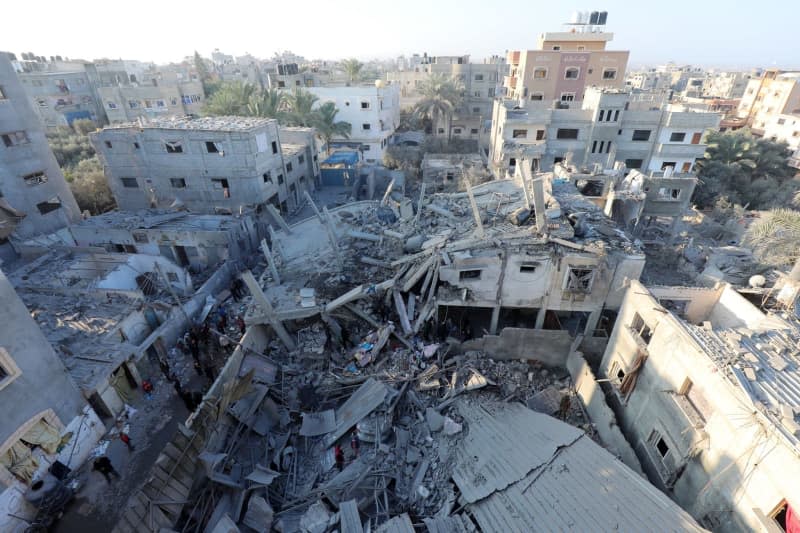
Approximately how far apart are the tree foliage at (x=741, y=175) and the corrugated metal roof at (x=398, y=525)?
40533 millimetres

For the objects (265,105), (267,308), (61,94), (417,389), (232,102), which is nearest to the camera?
(417,389)

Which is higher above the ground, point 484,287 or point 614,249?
point 614,249

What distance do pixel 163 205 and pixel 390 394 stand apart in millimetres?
22646

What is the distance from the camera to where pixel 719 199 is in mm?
34281

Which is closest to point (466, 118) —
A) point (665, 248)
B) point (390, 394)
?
point (665, 248)

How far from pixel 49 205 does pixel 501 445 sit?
95.8ft

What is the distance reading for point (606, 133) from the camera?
31.3 metres

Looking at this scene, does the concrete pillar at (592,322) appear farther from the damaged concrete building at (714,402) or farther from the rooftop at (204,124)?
the rooftop at (204,124)

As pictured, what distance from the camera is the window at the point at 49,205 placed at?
23688mm

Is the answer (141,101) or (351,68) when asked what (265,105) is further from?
(141,101)

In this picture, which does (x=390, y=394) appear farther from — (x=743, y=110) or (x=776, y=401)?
(x=743, y=110)

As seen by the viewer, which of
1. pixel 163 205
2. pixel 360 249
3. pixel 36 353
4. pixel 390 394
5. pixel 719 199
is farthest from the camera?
pixel 719 199

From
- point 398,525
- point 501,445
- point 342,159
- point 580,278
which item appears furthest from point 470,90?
point 398,525

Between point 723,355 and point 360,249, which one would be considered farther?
point 360,249
